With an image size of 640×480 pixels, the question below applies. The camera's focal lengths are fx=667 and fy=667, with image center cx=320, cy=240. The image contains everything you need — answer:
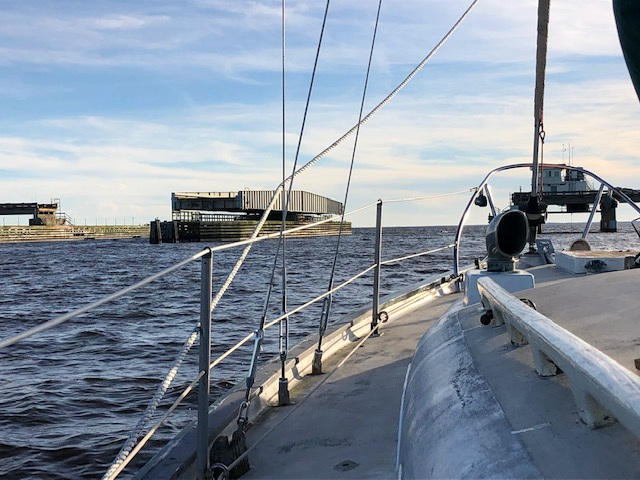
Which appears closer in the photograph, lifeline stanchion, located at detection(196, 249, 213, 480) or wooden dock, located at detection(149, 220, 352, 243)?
lifeline stanchion, located at detection(196, 249, 213, 480)

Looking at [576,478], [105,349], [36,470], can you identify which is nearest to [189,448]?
[576,478]

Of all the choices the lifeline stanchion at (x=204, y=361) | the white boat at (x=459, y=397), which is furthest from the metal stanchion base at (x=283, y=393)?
the lifeline stanchion at (x=204, y=361)

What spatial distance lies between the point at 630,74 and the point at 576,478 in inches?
32.5

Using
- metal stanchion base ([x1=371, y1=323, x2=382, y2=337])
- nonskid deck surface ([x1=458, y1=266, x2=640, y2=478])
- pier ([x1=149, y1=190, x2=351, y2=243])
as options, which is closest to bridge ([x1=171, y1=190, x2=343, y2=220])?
pier ([x1=149, y1=190, x2=351, y2=243])

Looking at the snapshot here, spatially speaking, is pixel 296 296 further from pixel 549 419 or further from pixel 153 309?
pixel 549 419

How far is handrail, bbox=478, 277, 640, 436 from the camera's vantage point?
1237mm

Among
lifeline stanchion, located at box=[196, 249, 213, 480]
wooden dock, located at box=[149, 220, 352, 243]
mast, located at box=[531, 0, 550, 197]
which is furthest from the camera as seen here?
wooden dock, located at box=[149, 220, 352, 243]

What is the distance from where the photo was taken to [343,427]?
11.2 feet

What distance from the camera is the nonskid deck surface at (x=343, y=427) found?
2891 mm

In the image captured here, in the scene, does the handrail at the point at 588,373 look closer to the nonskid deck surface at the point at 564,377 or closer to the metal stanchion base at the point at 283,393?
the nonskid deck surface at the point at 564,377

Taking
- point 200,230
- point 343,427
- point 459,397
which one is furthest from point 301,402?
point 200,230

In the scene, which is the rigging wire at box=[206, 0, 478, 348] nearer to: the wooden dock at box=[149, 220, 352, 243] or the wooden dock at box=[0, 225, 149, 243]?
the wooden dock at box=[149, 220, 352, 243]

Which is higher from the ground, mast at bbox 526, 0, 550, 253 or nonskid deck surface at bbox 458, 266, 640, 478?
mast at bbox 526, 0, 550, 253

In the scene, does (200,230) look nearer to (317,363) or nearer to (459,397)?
(317,363)
